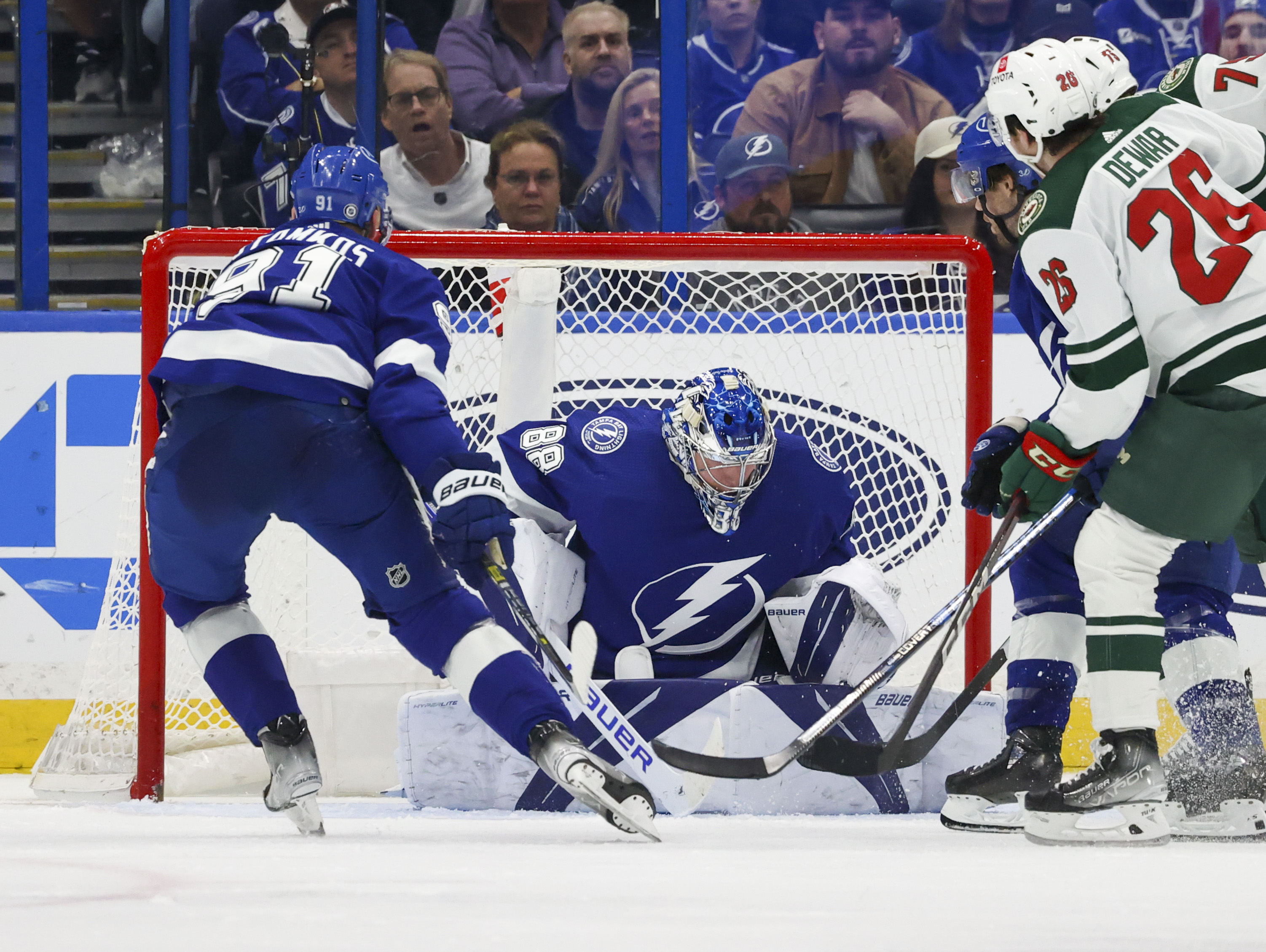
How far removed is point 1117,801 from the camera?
1808mm

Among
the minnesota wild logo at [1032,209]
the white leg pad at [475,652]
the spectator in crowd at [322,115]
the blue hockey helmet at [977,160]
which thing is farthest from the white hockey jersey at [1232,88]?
the spectator in crowd at [322,115]

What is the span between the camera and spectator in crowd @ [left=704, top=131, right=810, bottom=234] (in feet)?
12.7

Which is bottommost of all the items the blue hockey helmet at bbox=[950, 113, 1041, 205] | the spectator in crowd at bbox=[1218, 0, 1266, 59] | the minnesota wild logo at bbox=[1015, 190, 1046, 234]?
the minnesota wild logo at bbox=[1015, 190, 1046, 234]

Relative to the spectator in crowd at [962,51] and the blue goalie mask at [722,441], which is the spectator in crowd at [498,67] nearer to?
the spectator in crowd at [962,51]

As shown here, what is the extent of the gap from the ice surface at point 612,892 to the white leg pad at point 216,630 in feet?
0.84

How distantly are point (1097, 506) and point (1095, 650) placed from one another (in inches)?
10.7

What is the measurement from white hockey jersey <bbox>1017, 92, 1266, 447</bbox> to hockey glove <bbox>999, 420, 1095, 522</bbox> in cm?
2

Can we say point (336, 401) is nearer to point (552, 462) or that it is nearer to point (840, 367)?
point (552, 462)

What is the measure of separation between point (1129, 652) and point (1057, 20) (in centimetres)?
265

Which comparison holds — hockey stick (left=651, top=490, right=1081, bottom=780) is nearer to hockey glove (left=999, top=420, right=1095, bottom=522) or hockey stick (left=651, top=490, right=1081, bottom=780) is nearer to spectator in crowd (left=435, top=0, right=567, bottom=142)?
hockey glove (left=999, top=420, right=1095, bottom=522)

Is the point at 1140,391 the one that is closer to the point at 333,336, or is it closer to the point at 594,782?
the point at 594,782

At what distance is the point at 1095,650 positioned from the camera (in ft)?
6.00

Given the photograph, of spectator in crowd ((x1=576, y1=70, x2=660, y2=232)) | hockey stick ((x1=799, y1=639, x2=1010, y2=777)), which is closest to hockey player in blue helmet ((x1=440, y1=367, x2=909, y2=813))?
hockey stick ((x1=799, y1=639, x2=1010, y2=777))

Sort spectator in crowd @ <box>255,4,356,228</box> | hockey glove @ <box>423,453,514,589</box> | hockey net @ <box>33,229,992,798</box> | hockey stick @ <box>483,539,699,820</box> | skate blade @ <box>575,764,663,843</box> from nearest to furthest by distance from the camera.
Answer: skate blade @ <box>575,764,663,843</box> → hockey glove @ <box>423,453,514,589</box> → hockey stick @ <box>483,539,699,820</box> → hockey net @ <box>33,229,992,798</box> → spectator in crowd @ <box>255,4,356,228</box>
